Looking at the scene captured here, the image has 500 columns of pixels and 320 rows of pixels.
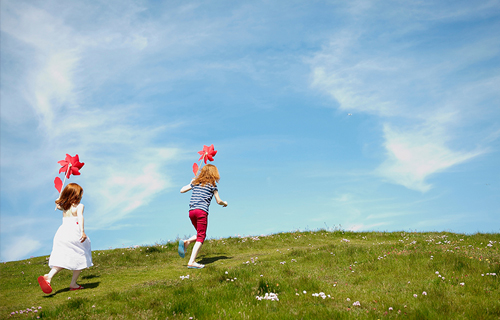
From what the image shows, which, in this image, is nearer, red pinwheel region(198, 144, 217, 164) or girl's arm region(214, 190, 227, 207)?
girl's arm region(214, 190, 227, 207)

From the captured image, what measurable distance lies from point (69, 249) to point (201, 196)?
475cm

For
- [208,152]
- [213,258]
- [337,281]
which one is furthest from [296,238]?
[337,281]

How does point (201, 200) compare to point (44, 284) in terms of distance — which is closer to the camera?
point (44, 284)

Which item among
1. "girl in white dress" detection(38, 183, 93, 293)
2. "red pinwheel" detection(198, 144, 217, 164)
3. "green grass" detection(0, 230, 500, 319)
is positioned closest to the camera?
"green grass" detection(0, 230, 500, 319)

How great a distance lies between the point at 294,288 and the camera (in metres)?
9.09

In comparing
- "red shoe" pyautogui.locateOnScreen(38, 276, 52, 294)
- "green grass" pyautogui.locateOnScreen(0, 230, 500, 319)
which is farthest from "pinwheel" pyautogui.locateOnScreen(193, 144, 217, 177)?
"red shoe" pyautogui.locateOnScreen(38, 276, 52, 294)

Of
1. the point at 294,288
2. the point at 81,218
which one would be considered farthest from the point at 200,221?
the point at 294,288

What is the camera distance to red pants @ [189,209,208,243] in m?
13.5

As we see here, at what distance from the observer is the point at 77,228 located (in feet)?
38.2

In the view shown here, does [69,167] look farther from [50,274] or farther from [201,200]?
[201,200]

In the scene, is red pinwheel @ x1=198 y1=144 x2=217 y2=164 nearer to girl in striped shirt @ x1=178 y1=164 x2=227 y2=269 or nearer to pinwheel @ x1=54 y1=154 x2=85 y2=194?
girl in striped shirt @ x1=178 y1=164 x2=227 y2=269

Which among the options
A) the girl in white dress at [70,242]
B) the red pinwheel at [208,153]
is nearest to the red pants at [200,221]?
the red pinwheel at [208,153]

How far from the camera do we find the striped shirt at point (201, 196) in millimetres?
13617

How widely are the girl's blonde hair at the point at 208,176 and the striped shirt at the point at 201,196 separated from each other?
14cm
